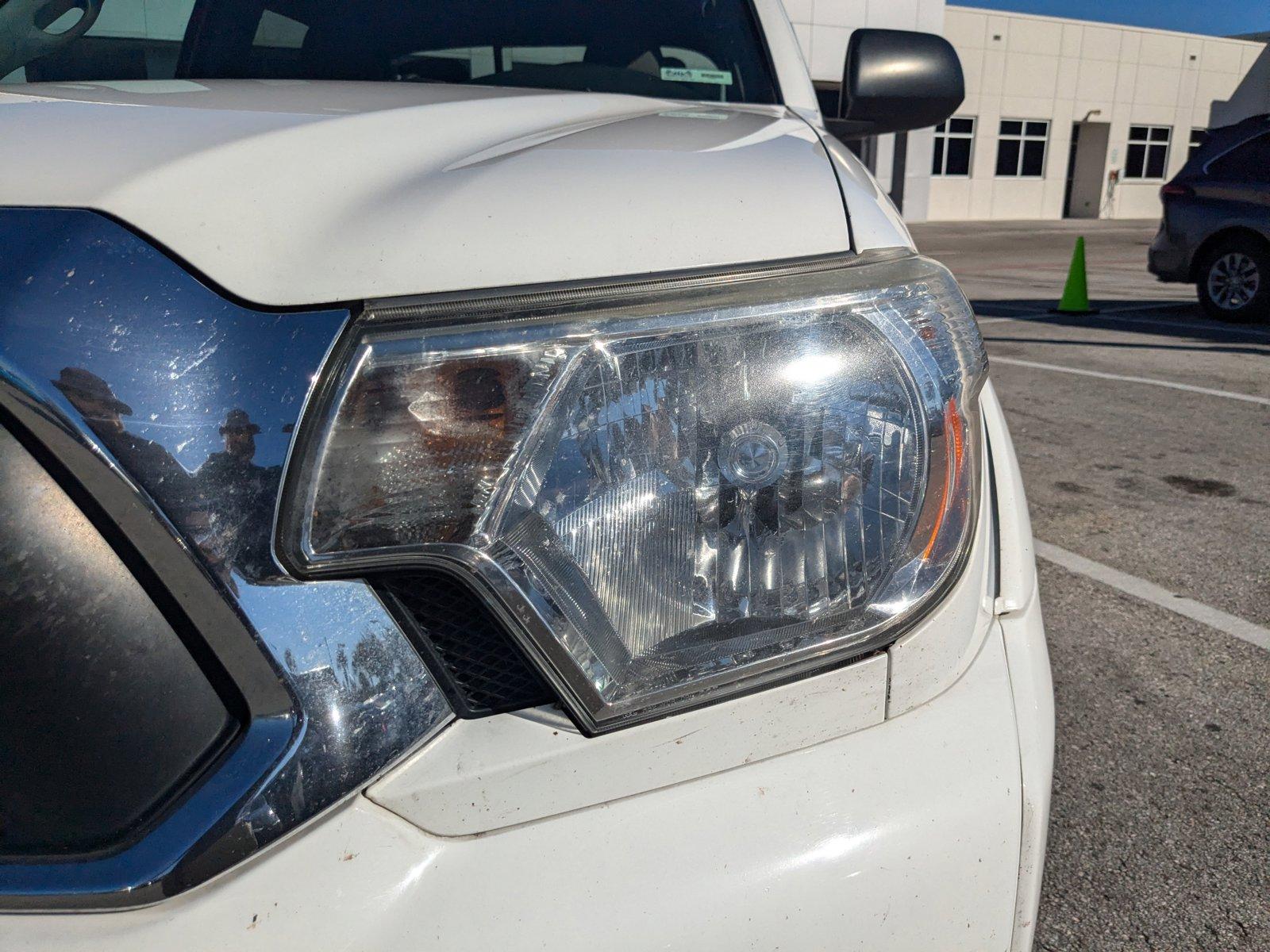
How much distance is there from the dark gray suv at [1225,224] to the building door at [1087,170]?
100ft

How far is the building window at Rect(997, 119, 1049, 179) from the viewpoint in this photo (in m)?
35.2

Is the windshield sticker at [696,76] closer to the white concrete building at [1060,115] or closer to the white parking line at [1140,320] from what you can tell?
the white parking line at [1140,320]

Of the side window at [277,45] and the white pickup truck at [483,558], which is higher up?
the side window at [277,45]

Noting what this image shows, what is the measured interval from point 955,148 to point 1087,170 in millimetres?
7311

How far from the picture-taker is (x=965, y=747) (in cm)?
91

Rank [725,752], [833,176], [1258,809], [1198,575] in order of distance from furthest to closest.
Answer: [1198,575] < [1258,809] < [833,176] < [725,752]

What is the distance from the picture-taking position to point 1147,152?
38.7m

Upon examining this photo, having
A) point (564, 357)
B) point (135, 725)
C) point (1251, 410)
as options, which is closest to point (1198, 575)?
point (1251, 410)

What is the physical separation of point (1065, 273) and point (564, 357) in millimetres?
16574

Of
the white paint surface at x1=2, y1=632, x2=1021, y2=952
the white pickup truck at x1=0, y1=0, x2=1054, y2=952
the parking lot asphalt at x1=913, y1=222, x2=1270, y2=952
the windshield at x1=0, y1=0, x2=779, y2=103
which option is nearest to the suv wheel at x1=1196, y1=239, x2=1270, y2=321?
the parking lot asphalt at x1=913, y1=222, x2=1270, y2=952

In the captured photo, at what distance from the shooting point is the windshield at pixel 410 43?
78.2 inches

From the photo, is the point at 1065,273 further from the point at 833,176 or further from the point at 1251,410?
the point at 833,176

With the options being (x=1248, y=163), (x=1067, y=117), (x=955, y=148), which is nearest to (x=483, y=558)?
(x=1248, y=163)

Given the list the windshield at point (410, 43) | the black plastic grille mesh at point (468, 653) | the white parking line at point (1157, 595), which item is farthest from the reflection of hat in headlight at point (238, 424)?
the white parking line at point (1157, 595)
